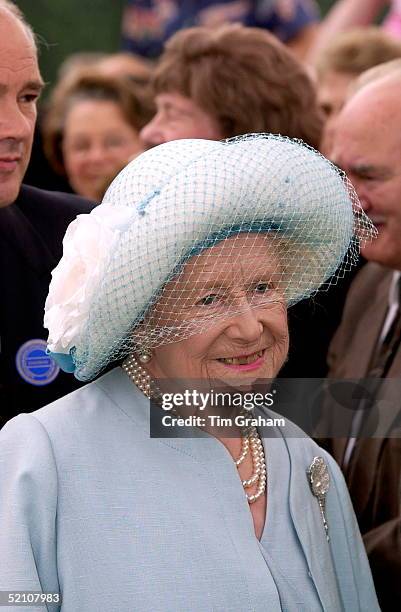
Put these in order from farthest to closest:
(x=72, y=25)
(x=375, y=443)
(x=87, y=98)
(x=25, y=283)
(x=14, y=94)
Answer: (x=72, y=25), (x=87, y=98), (x=375, y=443), (x=25, y=283), (x=14, y=94)

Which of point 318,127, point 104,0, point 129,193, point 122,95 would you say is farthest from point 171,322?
point 104,0

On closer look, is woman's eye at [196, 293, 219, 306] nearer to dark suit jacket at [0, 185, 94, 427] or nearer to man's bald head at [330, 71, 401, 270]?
dark suit jacket at [0, 185, 94, 427]

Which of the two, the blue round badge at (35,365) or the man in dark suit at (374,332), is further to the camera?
the man in dark suit at (374,332)

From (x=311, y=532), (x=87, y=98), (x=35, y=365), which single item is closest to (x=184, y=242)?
(x=311, y=532)

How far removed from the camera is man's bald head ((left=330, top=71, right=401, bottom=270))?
→ 322cm

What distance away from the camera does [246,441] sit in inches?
97.1

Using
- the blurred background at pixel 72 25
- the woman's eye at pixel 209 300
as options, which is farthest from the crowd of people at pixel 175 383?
the blurred background at pixel 72 25

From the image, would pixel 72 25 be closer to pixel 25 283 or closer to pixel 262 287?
pixel 25 283

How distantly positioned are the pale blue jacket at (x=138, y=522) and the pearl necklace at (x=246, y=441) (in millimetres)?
16

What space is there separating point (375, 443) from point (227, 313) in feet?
3.21

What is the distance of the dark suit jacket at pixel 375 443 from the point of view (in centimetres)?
274

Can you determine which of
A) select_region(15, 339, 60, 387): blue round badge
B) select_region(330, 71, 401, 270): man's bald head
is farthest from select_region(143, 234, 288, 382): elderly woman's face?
select_region(330, 71, 401, 270): man's bald head

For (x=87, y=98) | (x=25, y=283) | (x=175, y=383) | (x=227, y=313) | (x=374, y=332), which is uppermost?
(x=227, y=313)

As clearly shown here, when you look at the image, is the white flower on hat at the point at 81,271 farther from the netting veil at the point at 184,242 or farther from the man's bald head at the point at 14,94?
the man's bald head at the point at 14,94
